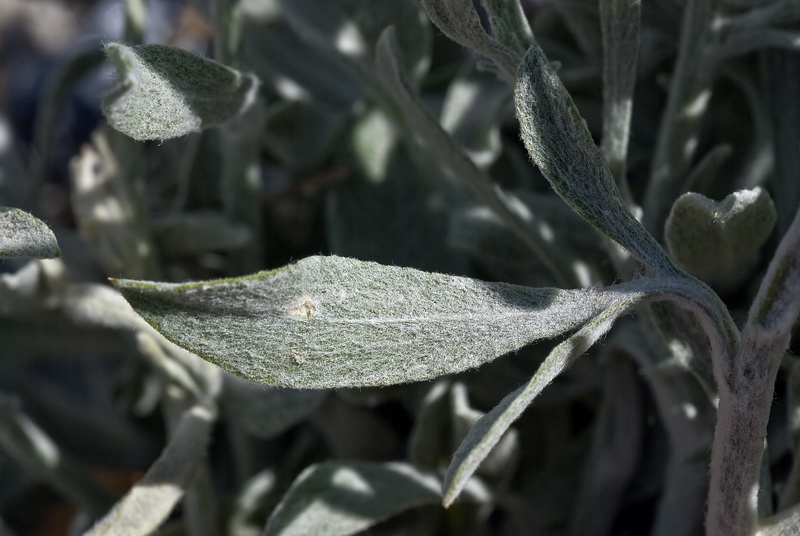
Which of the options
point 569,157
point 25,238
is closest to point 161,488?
point 25,238

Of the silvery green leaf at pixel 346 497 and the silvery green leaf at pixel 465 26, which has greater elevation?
the silvery green leaf at pixel 465 26

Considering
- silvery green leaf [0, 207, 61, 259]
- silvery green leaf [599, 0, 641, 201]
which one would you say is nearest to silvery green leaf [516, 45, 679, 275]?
silvery green leaf [599, 0, 641, 201]

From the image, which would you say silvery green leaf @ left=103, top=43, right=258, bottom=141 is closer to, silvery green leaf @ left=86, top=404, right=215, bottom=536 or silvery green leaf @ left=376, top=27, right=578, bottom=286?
silvery green leaf @ left=376, top=27, right=578, bottom=286

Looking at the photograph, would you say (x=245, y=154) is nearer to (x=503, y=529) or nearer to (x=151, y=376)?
(x=151, y=376)

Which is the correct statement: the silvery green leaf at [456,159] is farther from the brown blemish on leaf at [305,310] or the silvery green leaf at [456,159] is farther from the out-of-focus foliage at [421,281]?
the brown blemish on leaf at [305,310]

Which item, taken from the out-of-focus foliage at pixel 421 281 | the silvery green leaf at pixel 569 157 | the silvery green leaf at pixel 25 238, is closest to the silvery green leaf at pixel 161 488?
the out-of-focus foliage at pixel 421 281

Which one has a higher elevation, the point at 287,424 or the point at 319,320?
the point at 319,320

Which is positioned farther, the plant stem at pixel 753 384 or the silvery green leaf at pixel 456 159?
the silvery green leaf at pixel 456 159

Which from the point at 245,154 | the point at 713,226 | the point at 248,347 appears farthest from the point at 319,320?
the point at 245,154
